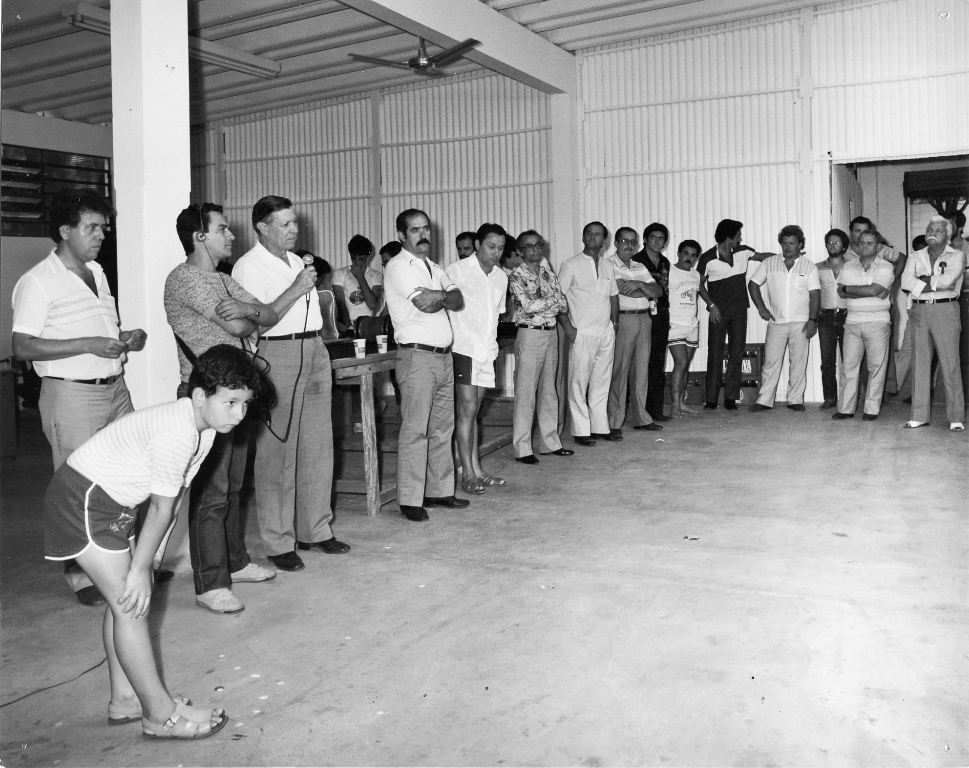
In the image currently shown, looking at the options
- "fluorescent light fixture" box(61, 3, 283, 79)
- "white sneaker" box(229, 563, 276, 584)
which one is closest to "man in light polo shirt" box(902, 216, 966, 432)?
"white sneaker" box(229, 563, 276, 584)

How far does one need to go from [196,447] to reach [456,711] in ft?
3.44

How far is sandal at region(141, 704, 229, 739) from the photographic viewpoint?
249 cm

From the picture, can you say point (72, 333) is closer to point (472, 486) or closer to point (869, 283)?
point (472, 486)

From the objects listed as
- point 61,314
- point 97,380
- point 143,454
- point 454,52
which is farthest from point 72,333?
point 454,52

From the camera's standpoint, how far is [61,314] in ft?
12.2

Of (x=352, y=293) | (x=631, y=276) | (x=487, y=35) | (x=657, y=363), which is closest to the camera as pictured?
(x=631, y=276)

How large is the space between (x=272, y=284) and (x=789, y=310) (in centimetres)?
567

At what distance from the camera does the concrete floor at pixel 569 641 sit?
249 centimetres

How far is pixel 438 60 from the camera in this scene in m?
7.67

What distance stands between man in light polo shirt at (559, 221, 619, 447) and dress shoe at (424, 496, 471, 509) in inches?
81.0

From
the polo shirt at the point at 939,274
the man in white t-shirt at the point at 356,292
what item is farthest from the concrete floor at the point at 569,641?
the man in white t-shirt at the point at 356,292

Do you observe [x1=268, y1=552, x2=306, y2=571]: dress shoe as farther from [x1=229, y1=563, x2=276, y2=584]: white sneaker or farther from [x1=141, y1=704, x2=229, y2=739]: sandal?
[x1=141, y1=704, x2=229, y2=739]: sandal

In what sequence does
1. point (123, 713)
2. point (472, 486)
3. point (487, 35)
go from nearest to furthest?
point (123, 713) → point (472, 486) → point (487, 35)

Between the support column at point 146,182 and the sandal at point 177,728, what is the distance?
5.99 ft
